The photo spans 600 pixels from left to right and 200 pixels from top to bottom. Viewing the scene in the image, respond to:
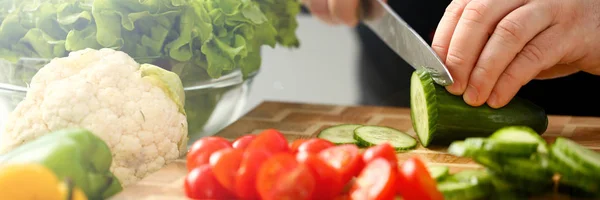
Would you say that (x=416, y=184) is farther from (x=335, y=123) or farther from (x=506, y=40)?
(x=335, y=123)

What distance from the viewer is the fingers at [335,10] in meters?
2.26

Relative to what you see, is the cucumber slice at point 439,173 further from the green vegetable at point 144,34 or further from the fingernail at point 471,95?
the green vegetable at point 144,34

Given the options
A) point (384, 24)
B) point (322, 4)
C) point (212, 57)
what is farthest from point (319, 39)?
point (212, 57)

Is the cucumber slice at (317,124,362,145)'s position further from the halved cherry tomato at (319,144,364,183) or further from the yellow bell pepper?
the yellow bell pepper

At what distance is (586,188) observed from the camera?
1305 mm

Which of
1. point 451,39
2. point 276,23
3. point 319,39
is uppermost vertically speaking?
point 451,39

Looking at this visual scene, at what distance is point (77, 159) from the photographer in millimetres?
1329

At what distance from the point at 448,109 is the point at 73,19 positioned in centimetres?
92

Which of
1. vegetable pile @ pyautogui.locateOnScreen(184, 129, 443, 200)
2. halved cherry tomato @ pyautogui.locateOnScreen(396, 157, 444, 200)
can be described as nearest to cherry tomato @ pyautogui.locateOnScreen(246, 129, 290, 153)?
vegetable pile @ pyautogui.locateOnScreen(184, 129, 443, 200)

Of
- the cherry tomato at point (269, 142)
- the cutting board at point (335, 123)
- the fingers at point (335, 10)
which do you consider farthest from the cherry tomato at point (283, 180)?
the fingers at point (335, 10)

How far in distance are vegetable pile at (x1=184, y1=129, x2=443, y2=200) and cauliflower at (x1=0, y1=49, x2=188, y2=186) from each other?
238 mm

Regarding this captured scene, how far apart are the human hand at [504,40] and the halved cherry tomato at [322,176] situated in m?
0.59

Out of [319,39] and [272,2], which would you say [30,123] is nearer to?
[272,2]

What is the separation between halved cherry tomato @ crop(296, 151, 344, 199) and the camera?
1.27 m
